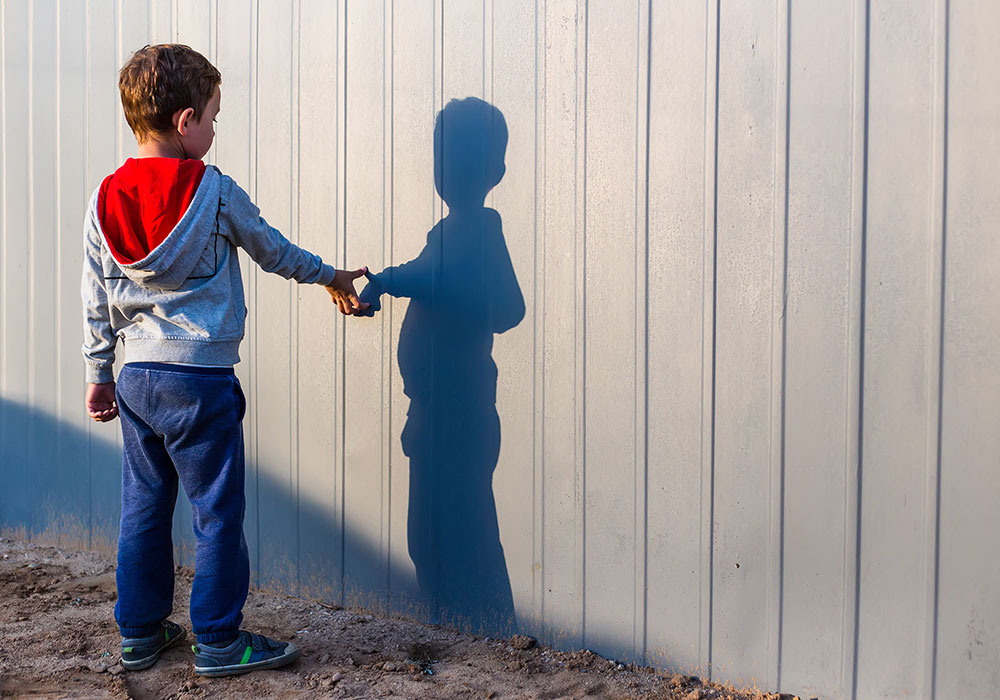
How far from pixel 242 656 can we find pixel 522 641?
709 mm

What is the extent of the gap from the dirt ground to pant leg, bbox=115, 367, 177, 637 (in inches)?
5.9

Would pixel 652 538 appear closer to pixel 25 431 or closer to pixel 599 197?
pixel 599 197

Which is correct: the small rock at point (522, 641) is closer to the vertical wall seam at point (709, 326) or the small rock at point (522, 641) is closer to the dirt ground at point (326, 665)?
the dirt ground at point (326, 665)

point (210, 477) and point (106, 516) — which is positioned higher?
point (210, 477)

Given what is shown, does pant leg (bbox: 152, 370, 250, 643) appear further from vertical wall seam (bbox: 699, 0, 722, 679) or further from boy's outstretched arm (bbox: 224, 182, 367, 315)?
vertical wall seam (bbox: 699, 0, 722, 679)

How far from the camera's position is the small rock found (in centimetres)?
253

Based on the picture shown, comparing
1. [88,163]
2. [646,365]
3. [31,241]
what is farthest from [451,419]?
[31,241]

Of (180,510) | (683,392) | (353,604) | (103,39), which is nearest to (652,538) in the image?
(683,392)

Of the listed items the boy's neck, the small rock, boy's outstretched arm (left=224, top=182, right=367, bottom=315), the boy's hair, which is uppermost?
the boy's hair

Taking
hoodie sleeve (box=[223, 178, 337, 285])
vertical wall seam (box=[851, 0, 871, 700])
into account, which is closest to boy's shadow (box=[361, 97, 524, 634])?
hoodie sleeve (box=[223, 178, 337, 285])

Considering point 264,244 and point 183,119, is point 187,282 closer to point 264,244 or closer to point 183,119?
point 264,244

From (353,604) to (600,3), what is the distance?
1.80 meters

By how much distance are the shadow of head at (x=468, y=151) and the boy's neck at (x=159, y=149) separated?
668 mm

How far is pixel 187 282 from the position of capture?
232 centimetres
